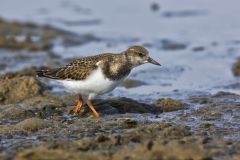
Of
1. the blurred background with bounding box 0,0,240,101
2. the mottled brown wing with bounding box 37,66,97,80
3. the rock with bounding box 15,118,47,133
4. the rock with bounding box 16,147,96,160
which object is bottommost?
the rock with bounding box 16,147,96,160

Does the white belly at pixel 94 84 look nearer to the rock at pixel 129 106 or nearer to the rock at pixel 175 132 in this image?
the rock at pixel 129 106

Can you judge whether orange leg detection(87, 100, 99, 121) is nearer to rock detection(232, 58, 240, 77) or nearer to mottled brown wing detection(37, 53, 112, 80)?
mottled brown wing detection(37, 53, 112, 80)

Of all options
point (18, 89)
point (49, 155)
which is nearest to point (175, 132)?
point (49, 155)

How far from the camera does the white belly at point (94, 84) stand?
7.66 metres

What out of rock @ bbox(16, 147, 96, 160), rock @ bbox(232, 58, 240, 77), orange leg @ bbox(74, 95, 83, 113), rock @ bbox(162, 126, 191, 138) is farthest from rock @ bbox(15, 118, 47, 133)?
rock @ bbox(232, 58, 240, 77)

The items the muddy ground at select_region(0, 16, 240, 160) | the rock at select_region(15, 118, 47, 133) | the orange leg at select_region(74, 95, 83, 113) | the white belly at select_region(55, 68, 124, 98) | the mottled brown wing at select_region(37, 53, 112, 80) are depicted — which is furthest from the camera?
the orange leg at select_region(74, 95, 83, 113)

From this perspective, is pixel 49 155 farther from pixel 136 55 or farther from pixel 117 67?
pixel 136 55

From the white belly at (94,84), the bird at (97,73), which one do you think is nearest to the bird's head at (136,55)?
the bird at (97,73)

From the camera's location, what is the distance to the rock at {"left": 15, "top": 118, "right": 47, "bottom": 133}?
717 centimetres

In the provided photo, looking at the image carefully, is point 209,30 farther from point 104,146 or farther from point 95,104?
point 104,146

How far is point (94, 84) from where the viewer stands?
25.2 ft

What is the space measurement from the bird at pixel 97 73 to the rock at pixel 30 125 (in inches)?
29.0

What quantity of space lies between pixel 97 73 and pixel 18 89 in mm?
1914

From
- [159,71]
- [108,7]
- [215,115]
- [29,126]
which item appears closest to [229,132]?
[215,115]
